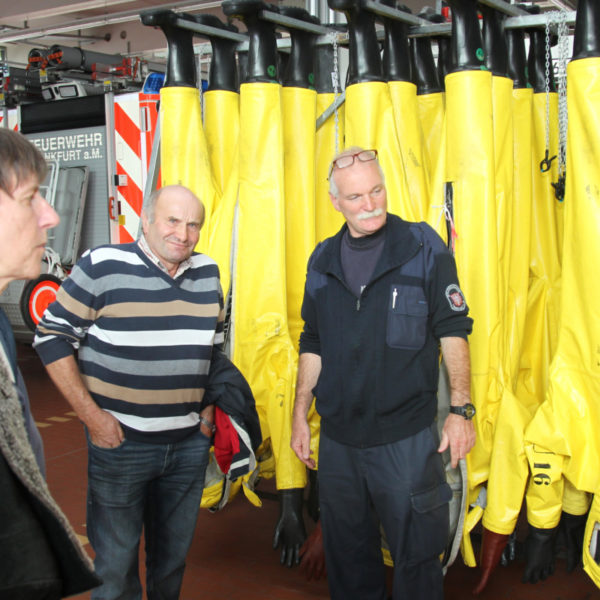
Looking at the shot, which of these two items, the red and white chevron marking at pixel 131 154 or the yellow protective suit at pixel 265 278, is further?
the red and white chevron marking at pixel 131 154

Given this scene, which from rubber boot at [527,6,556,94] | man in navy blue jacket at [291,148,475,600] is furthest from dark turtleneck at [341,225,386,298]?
rubber boot at [527,6,556,94]

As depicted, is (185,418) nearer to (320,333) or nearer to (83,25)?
(320,333)

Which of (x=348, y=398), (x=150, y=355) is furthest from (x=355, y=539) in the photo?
(x=150, y=355)

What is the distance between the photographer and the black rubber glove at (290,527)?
3268mm

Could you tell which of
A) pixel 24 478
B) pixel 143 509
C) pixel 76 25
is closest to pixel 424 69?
pixel 143 509

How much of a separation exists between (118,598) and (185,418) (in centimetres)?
64

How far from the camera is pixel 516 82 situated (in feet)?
10.0

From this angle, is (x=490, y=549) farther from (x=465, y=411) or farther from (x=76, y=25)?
(x=76, y=25)

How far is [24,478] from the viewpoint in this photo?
122 centimetres

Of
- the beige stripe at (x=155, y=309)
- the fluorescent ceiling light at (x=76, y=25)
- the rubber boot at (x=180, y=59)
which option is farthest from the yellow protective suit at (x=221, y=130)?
the fluorescent ceiling light at (x=76, y=25)

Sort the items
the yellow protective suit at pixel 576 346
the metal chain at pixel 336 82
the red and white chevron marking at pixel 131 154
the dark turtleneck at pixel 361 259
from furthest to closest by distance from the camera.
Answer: the red and white chevron marking at pixel 131 154 → the metal chain at pixel 336 82 → the yellow protective suit at pixel 576 346 → the dark turtleneck at pixel 361 259

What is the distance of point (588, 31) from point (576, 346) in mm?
1141

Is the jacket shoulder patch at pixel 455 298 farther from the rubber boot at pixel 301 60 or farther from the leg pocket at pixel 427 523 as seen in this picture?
the rubber boot at pixel 301 60

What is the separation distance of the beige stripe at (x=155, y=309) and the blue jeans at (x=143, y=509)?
44 cm
